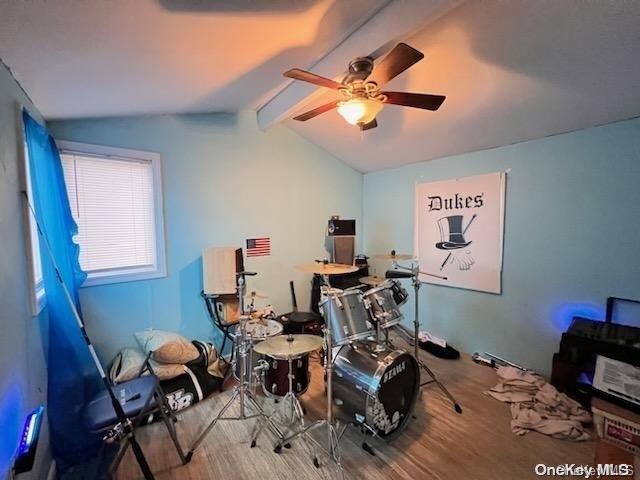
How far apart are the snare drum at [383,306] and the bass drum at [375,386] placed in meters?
0.19

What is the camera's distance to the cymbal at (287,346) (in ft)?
6.04

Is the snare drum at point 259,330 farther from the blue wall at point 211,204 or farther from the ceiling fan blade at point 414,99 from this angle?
the ceiling fan blade at point 414,99

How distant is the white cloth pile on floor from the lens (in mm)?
1988

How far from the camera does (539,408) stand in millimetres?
2197

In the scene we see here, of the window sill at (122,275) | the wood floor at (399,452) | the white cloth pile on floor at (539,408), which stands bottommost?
the wood floor at (399,452)

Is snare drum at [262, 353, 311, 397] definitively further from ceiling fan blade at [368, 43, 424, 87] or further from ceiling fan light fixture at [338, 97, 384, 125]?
ceiling fan blade at [368, 43, 424, 87]

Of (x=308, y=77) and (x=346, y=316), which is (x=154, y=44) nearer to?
(x=308, y=77)

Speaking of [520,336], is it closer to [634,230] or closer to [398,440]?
[634,230]

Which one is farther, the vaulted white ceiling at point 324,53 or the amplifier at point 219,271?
the amplifier at point 219,271

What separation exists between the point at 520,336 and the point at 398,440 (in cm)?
166

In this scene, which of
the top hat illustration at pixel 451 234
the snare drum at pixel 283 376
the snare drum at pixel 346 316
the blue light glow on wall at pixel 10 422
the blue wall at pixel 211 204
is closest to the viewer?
the blue light glow on wall at pixel 10 422

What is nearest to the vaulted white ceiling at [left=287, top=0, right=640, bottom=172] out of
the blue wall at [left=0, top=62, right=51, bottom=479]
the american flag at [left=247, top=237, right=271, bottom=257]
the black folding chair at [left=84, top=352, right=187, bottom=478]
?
the american flag at [left=247, top=237, right=271, bottom=257]

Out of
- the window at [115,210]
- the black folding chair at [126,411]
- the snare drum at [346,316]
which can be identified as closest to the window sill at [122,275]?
the window at [115,210]

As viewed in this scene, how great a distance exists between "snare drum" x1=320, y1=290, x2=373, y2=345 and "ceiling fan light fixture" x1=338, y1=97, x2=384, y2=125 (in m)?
1.11
